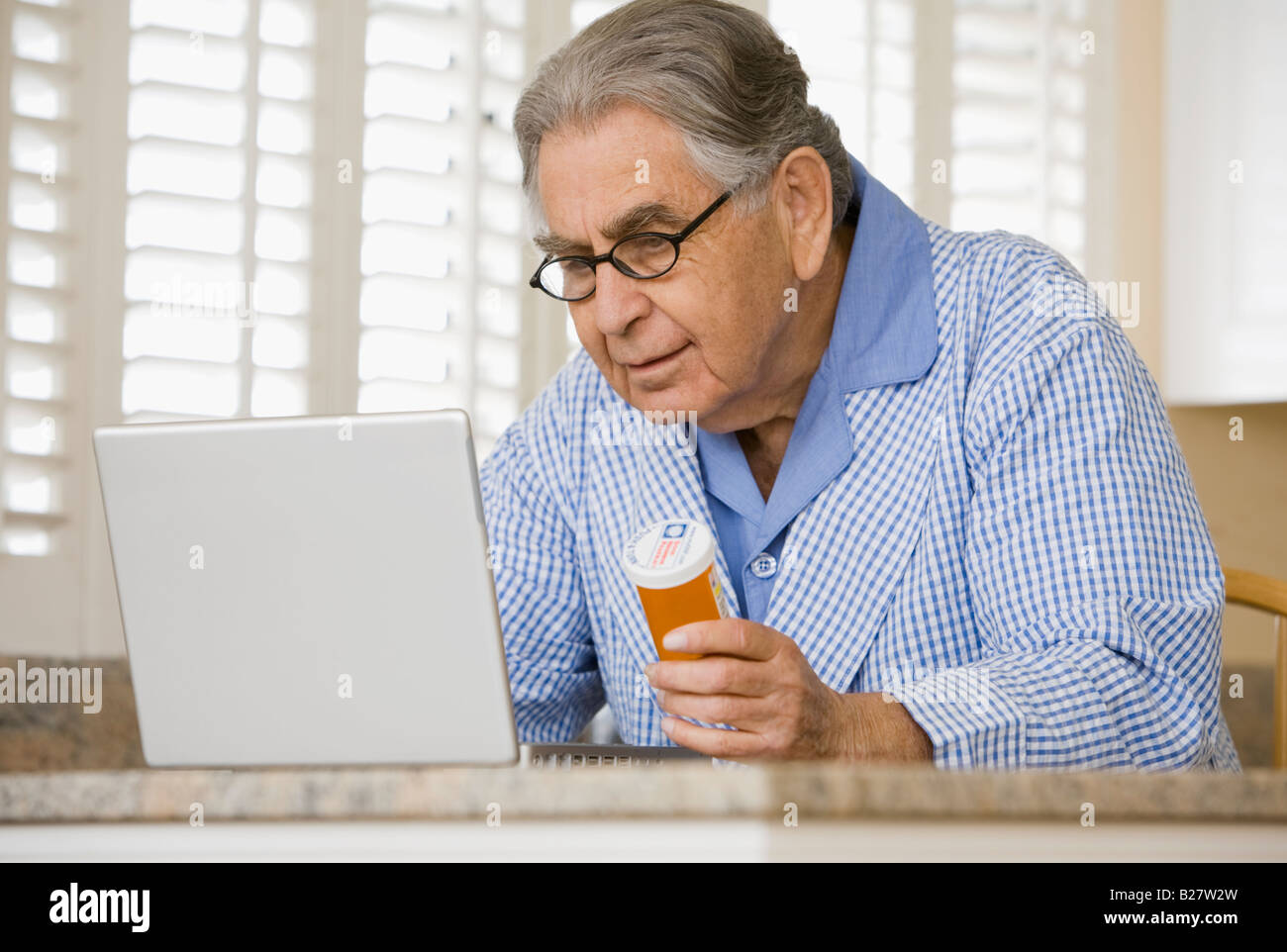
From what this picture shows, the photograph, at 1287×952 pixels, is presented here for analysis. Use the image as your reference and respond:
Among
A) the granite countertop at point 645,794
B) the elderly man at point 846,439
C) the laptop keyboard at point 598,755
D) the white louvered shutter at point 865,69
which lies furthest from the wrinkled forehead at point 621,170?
the white louvered shutter at point 865,69

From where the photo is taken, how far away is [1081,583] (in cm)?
109

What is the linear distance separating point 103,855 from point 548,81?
0.84 m

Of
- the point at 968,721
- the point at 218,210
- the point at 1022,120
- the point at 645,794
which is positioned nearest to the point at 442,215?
the point at 218,210

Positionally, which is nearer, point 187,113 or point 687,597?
point 687,597

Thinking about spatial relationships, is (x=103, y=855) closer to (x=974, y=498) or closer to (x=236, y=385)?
(x=974, y=498)

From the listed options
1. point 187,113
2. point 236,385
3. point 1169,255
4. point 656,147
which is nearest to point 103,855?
point 656,147

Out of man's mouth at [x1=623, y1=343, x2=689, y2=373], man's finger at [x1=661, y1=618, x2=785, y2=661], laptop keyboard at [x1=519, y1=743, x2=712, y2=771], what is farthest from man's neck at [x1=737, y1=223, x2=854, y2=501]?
man's finger at [x1=661, y1=618, x2=785, y2=661]

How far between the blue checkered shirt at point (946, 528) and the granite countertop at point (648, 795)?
16.4 inches

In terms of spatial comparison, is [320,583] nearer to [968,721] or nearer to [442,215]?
[968,721]

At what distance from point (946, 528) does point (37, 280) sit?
1323 millimetres

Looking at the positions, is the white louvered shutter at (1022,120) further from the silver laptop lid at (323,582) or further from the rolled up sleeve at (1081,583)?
the silver laptop lid at (323,582)

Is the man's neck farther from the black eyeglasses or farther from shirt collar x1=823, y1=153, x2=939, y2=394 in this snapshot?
the black eyeglasses

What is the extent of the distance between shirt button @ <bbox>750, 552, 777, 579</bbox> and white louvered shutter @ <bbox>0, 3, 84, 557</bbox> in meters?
1.06

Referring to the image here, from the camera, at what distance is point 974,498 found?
4.03ft
